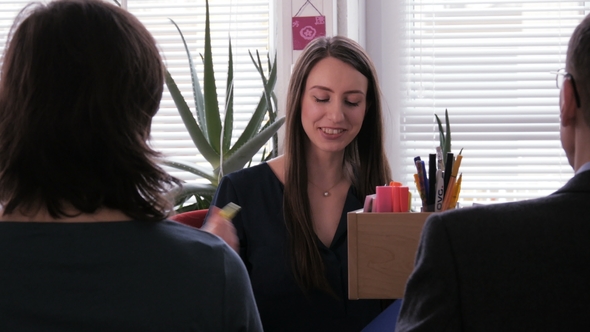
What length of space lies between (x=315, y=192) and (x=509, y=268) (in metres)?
1.12

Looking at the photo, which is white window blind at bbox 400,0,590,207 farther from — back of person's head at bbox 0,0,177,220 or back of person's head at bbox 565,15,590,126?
back of person's head at bbox 0,0,177,220

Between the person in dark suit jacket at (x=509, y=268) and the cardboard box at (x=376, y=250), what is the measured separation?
0.40m

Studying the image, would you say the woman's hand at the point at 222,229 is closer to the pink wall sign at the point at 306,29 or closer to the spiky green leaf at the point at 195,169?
the spiky green leaf at the point at 195,169

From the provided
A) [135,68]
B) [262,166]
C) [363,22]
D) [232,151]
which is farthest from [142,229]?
[363,22]

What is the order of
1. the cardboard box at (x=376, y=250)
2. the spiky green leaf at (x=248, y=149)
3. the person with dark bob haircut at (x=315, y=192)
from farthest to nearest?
1. the spiky green leaf at (x=248, y=149)
2. the person with dark bob haircut at (x=315, y=192)
3. the cardboard box at (x=376, y=250)

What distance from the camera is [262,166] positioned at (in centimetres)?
189

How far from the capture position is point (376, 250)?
47.4 inches

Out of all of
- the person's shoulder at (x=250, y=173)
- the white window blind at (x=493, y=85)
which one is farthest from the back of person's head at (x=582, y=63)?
the white window blind at (x=493, y=85)

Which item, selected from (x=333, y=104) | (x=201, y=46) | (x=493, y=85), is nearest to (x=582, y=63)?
(x=333, y=104)

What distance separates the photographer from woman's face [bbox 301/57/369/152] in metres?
1.79

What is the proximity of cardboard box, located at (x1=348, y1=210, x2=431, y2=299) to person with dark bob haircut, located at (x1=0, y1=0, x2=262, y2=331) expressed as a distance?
1.28 ft

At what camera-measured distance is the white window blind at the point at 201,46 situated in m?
3.05

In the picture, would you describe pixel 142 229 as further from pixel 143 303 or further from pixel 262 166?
pixel 262 166

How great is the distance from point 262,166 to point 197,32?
145 centimetres
